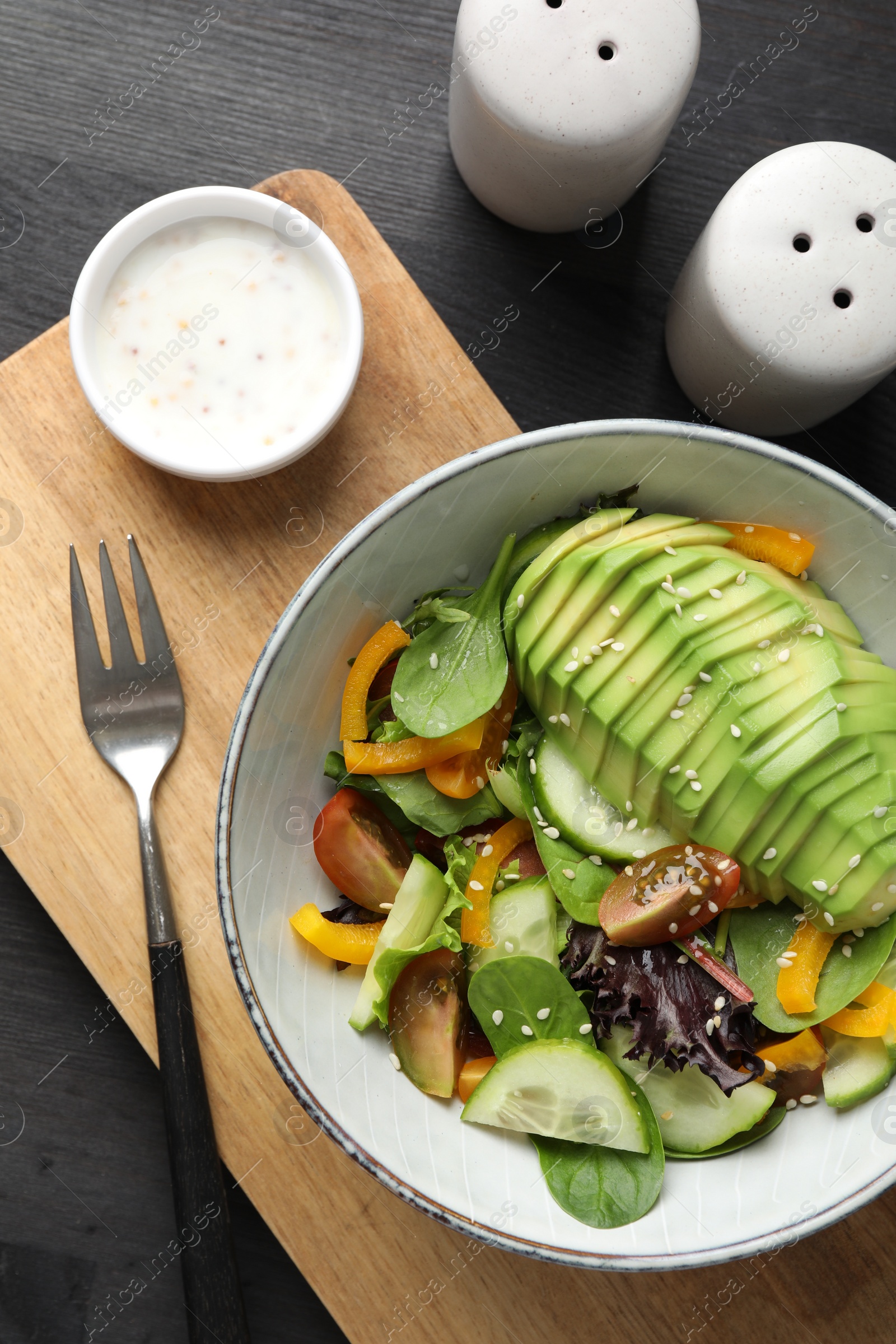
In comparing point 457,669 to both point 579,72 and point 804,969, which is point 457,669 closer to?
point 804,969

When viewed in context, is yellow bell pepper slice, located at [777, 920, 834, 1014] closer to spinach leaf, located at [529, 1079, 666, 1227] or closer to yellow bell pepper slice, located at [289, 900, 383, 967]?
spinach leaf, located at [529, 1079, 666, 1227]

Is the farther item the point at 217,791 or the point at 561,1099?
the point at 217,791

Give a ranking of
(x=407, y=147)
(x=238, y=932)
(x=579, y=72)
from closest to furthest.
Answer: (x=238, y=932) → (x=579, y=72) → (x=407, y=147)

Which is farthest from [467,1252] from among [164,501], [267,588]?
[164,501]

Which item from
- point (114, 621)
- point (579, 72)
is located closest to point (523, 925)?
point (114, 621)

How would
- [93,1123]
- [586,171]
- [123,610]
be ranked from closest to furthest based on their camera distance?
[586,171]
[123,610]
[93,1123]

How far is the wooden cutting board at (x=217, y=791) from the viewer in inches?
66.5

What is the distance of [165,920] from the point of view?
65.7 inches

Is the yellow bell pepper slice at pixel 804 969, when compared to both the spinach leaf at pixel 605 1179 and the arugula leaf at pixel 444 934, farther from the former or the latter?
the arugula leaf at pixel 444 934

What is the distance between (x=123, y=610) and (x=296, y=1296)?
5.27 feet

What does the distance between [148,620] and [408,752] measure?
0.57 m

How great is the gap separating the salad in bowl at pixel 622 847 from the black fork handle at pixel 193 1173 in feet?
1.11

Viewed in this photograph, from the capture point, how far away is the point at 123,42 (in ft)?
6.48

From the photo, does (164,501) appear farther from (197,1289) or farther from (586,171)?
(197,1289)
